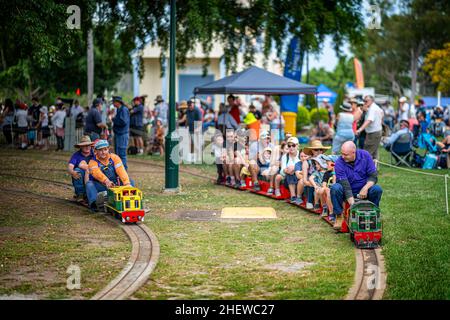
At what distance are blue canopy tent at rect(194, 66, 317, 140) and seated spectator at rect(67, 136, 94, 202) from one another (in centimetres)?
555

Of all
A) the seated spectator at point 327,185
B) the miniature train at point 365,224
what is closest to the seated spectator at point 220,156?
the seated spectator at point 327,185

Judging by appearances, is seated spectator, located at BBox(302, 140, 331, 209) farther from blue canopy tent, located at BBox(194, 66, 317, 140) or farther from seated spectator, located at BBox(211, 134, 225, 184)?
blue canopy tent, located at BBox(194, 66, 317, 140)

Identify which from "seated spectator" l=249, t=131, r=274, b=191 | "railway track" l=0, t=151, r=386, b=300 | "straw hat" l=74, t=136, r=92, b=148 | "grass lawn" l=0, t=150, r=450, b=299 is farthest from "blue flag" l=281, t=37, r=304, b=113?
"railway track" l=0, t=151, r=386, b=300

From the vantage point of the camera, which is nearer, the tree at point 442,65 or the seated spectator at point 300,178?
the seated spectator at point 300,178

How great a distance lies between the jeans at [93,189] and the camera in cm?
1451

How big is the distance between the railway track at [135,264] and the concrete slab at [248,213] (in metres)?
1.78

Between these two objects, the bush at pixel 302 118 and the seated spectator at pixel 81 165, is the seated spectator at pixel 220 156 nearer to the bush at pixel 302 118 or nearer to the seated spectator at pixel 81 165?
the seated spectator at pixel 81 165

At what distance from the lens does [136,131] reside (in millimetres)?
26938

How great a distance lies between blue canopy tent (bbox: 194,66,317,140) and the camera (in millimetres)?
20234

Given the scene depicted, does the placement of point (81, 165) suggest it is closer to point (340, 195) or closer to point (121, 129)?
point (121, 129)

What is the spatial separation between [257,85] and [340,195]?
339 inches
